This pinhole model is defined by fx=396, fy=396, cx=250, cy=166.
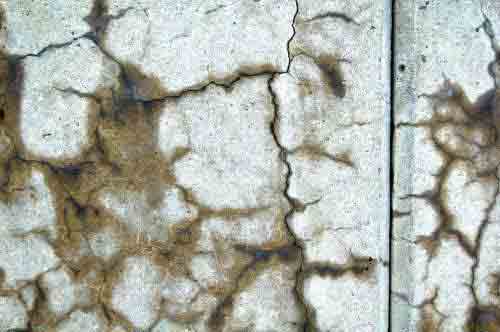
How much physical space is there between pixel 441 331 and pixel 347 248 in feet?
1.10

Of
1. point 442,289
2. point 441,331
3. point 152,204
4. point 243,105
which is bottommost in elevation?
point 441,331

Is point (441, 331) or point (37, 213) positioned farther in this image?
point (441, 331)

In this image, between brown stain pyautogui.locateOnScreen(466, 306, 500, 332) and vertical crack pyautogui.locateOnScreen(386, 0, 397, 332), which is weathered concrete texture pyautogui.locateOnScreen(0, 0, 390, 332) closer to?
vertical crack pyautogui.locateOnScreen(386, 0, 397, 332)

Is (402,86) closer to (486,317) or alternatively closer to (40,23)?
(486,317)

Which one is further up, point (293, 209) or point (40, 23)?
point (40, 23)

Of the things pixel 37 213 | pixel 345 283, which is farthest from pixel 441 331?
pixel 37 213

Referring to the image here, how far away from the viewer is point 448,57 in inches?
38.4

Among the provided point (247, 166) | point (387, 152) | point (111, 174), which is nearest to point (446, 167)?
point (387, 152)

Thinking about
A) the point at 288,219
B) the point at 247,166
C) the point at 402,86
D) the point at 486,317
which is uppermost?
the point at 402,86

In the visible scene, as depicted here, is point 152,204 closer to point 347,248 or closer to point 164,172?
point 164,172

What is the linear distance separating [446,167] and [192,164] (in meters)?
0.64

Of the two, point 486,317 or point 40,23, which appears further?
point 486,317

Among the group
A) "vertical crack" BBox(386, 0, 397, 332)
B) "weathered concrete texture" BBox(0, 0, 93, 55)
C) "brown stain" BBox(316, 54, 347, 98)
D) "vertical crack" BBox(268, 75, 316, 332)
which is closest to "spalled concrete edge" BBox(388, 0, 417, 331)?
"vertical crack" BBox(386, 0, 397, 332)

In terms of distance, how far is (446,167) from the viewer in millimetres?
998
